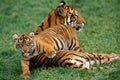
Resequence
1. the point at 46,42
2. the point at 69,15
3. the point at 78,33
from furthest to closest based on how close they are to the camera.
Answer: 1. the point at 78,33
2. the point at 69,15
3. the point at 46,42

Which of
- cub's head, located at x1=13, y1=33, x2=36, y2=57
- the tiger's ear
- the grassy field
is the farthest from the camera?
the tiger's ear

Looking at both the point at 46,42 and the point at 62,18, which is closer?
the point at 46,42

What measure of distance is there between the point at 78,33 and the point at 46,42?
3.99 meters

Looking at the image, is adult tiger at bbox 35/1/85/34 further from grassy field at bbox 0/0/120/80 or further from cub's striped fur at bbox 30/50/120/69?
cub's striped fur at bbox 30/50/120/69

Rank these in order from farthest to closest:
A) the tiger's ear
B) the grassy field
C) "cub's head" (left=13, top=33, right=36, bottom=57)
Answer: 1. the tiger's ear
2. the grassy field
3. "cub's head" (left=13, top=33, right=36, bottom=57)

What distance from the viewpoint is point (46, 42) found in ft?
23.9

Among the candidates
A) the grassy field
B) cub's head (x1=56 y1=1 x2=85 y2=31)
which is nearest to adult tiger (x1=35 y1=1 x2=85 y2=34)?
cub's head (x1=56 y1=1 x2=85 y2=31)

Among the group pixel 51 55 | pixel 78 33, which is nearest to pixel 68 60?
pixel 51 55

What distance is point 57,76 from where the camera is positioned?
688 cm

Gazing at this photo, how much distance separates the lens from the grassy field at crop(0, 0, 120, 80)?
6.90 meters

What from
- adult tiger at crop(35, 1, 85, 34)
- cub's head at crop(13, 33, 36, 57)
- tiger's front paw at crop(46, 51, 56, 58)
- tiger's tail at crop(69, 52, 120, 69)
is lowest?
tiger's tail at crop(69, 52, 120, 69)

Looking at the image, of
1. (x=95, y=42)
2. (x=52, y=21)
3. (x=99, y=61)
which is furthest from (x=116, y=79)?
(x=95, y=42)

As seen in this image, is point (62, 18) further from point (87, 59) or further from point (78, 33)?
point (78, 33)

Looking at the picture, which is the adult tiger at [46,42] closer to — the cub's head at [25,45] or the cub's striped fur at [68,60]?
the cub's head at [25,45]
